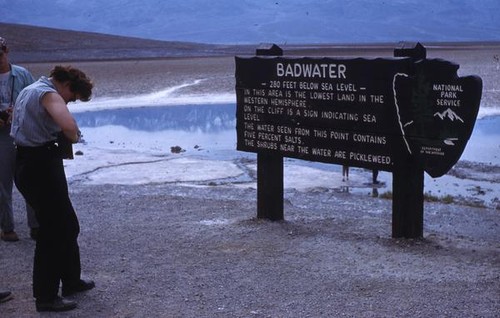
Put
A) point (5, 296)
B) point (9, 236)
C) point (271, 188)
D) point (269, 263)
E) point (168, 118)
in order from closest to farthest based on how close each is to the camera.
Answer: point (5, 296) < point (269, 263) < point (9, 236) < point (271, 188) < point (168, 118)

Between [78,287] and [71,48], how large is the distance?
73.5 m

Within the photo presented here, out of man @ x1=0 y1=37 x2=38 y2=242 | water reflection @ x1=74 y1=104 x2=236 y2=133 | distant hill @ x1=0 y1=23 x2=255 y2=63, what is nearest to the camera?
man @ x1=0 y1=37 x2=38 y2=242

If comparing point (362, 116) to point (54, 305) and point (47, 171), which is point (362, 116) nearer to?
point (47, 171)

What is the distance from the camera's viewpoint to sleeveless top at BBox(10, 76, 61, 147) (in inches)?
219

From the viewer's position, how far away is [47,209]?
5.66m

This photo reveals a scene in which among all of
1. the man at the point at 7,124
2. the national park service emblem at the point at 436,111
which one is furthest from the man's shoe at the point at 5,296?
the national park service emblem at the point at 436,111

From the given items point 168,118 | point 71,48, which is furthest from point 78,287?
point 71,48

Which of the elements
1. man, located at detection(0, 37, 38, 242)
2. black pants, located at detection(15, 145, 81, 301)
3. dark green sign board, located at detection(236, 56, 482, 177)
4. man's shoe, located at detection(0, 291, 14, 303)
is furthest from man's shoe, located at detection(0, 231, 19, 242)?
dark green sign board, located at detection(236, 56, 482, 177)

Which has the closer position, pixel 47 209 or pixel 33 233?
pixel 47 209

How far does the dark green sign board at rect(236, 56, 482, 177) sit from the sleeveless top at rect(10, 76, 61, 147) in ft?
9.23

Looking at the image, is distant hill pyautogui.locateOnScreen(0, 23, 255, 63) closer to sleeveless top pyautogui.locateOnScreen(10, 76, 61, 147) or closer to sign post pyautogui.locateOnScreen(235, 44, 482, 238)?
sign post pyautogui.locateOnScreen(235, 44, 482, 238)

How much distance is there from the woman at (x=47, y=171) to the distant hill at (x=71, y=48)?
180 feet

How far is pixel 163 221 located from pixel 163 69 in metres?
39.6

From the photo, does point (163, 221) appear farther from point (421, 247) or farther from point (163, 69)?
point (163, 69)
